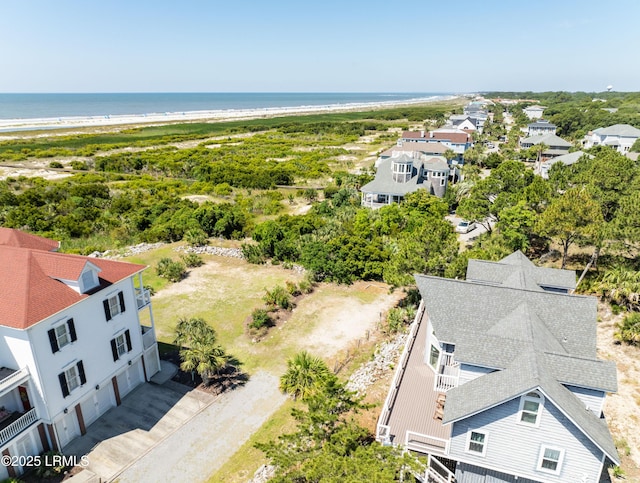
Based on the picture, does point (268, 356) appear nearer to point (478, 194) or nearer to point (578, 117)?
point (478, 194)

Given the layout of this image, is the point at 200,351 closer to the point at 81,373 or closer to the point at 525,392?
the point at 81,373

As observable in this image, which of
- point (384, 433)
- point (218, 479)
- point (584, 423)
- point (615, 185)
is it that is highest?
point (615, 185)

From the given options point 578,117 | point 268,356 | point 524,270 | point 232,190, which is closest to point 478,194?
point 524,270

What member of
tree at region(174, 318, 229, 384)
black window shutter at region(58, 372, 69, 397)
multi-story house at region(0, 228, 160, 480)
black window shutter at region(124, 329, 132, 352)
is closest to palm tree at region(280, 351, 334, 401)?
tree at region(174, 318, 229, 384)

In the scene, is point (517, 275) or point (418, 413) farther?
point (517, 275)

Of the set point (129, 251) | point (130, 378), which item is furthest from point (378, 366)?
point (129, 251)

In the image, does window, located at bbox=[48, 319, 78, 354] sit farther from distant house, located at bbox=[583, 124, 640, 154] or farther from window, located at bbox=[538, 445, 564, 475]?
distant house, located at bbox=[583, 124, 640, 154]
